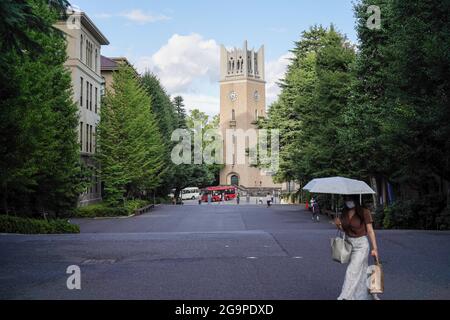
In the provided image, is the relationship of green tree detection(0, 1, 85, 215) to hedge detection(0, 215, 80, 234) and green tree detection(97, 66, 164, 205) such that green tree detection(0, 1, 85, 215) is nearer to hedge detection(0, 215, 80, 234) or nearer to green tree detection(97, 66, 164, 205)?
hedge detection(0, 215, 80, 234)

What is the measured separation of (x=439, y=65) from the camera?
16.9 meters

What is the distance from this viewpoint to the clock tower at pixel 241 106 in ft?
376

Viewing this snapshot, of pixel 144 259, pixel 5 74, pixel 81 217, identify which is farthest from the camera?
pixel 81 217

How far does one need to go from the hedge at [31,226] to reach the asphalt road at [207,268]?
6139 millimetres

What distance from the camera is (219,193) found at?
9781cm

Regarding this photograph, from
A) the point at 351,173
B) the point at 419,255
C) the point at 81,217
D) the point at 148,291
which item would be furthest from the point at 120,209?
the point at 148,291

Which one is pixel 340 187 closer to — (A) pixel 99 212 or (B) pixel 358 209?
(B) pixel 358 209

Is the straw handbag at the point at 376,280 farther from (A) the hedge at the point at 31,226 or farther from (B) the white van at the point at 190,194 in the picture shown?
(B) the white van at the point at 190,194

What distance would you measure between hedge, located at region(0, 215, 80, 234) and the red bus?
64.5 metres

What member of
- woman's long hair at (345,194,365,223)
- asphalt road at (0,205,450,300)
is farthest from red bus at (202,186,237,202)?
woman's long hair at (345,194,365,223)

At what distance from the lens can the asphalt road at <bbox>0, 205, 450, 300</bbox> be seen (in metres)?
9.79
